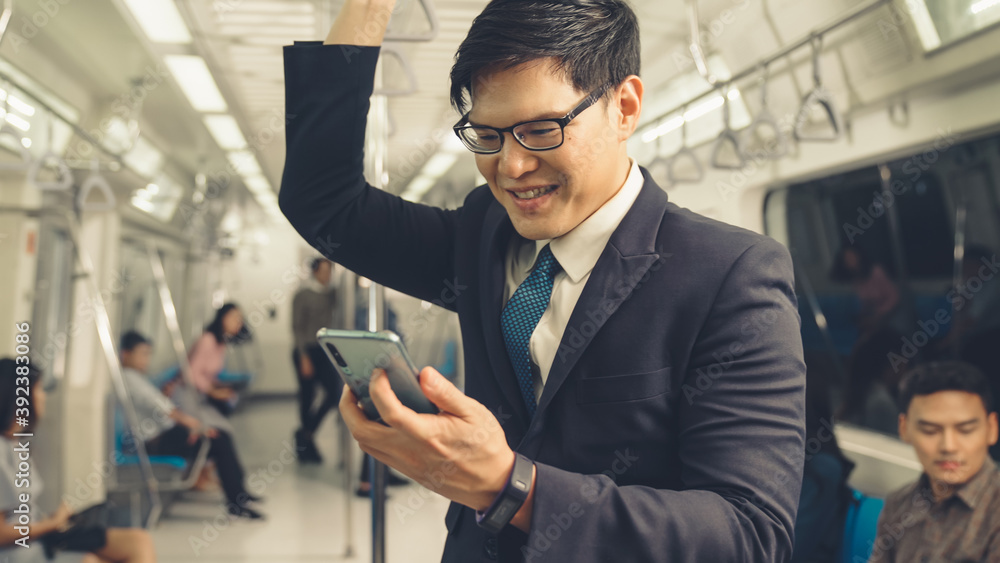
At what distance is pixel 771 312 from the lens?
2.49ft

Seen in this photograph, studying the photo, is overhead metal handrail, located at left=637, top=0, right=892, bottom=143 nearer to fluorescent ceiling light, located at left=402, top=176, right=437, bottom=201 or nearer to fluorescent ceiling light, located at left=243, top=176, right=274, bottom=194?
fluorescent ceiling light, located at left=402, top=176, right=437, bottom=201

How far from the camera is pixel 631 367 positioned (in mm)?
782

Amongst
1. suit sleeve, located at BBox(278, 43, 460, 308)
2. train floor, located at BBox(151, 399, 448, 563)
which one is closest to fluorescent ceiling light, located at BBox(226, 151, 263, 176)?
train floor, located at BBox(151, 399, 448, 563)

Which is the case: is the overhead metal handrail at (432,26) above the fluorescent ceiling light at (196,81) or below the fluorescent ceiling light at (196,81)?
below

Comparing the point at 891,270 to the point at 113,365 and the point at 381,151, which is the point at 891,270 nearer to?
the point at 381,151

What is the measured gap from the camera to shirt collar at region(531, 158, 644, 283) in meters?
0.90

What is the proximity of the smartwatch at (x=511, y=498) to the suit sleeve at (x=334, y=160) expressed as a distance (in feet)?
1.55

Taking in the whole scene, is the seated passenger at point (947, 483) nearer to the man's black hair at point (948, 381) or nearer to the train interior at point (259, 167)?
the man's black hair at point (948, 381)

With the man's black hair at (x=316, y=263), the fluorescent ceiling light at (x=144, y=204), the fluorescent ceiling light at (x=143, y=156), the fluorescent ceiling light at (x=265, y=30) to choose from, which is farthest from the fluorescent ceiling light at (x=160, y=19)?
the man's black hair at (x=316, y=263)

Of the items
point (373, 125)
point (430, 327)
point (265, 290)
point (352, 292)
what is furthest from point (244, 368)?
point (373, 125)

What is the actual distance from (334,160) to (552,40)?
35 cm

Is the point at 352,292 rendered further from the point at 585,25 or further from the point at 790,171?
the point at 790,171

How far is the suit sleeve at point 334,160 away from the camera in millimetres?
895

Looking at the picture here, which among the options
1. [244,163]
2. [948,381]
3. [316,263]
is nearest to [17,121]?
[244,163]
